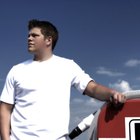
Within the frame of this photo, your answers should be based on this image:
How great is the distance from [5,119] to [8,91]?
30 centimetres

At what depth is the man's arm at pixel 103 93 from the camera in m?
3.20

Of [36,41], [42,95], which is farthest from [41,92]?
[36,41]

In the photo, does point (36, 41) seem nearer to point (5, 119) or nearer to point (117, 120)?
point (5, 119)

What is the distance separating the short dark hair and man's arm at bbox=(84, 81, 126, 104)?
2.26 feet

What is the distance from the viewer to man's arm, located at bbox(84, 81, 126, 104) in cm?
320

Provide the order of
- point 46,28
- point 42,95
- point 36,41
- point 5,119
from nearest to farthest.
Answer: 1. point 42,95
2. point 5,119
3. point 36,41
4. point 46,28

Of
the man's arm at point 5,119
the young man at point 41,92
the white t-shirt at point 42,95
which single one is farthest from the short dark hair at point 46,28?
the man's arm at point 5,119

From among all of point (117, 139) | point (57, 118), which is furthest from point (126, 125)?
point (57, 118)

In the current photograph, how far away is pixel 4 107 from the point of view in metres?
4.23

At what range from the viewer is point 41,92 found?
3990mm

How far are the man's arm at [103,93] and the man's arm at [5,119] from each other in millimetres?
843

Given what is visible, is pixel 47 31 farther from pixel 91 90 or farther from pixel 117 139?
pixel 117 139

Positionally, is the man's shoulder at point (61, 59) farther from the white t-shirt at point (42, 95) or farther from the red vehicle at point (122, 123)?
the red vehicle at point (122, 123)

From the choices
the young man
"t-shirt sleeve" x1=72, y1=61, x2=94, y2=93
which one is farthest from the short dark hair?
"t-shirt sleeve" x1=72, y1=61, x2=94, y2=93
